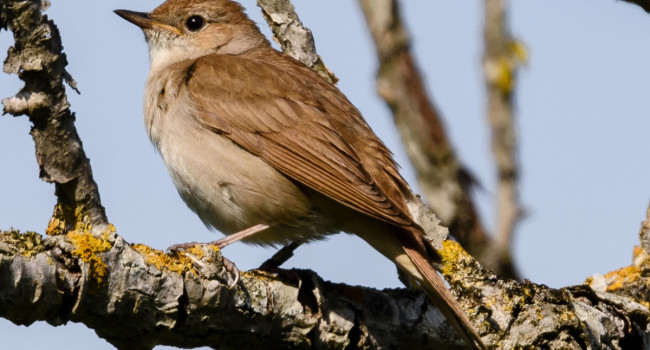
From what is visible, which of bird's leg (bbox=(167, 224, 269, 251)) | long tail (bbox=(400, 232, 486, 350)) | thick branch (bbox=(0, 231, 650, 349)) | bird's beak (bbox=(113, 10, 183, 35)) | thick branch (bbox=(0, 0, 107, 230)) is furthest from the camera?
bird's beak (bbox=(113, 10, 183, 35))

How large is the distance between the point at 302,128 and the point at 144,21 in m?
1.89

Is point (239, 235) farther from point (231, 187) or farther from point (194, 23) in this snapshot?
point (194, 23)

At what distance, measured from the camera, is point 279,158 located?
16.5ft

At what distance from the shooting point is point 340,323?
4188 mm

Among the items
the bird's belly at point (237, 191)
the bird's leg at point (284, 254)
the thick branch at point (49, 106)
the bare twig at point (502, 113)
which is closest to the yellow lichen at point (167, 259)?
the thick branch at point (49, 106)

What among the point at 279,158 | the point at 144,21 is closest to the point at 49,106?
the point at 279,158

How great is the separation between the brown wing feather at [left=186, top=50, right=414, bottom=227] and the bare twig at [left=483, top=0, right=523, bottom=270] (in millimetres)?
543

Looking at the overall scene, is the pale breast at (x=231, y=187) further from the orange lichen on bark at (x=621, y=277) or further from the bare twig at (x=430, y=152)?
the orange lichen on bark at (x=621, y=277)

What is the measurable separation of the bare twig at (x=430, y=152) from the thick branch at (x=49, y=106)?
182 cm

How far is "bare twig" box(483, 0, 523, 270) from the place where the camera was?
478cm

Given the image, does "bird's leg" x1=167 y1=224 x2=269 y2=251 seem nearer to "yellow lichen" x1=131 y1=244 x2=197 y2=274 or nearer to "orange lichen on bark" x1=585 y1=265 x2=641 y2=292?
"yellow lichen" x1=131 y1=244 x2=197 y2=274

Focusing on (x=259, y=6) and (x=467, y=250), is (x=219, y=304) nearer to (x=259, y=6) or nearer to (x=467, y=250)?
(x=467, y=250)

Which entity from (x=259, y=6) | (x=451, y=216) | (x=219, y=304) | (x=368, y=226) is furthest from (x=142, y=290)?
(x=259, y=6)

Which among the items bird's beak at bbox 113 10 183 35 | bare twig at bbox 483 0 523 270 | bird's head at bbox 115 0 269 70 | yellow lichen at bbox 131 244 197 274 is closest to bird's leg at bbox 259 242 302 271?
bare twig at bbox 483 0 523 270
